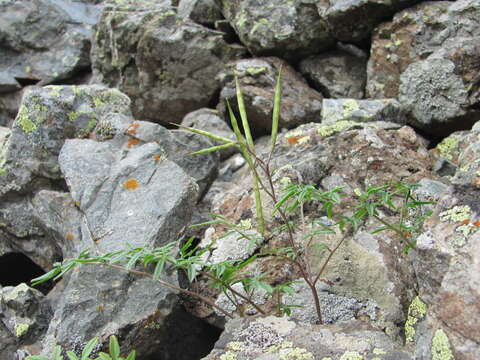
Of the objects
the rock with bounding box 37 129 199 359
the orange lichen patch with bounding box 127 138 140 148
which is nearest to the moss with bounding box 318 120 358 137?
the rock with bounding box 37 129 199 359

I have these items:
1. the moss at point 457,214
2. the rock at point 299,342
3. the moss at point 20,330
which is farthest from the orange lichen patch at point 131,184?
the moss at point 457,214

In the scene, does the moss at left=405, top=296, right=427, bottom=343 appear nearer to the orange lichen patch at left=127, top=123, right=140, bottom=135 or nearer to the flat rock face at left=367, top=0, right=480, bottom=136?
the flat rock face at left=367, top=0, right=480, bottom=136

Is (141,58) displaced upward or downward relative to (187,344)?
upward

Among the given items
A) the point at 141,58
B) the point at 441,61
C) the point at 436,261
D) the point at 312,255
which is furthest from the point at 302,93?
the point at 436,261

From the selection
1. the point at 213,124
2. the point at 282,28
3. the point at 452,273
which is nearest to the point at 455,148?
the point at 282,28

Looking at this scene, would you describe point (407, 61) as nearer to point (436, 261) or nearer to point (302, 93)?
point (302, 93)
